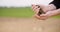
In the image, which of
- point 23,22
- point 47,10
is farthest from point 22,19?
point 47,10

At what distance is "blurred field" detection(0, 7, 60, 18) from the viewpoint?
145 cm

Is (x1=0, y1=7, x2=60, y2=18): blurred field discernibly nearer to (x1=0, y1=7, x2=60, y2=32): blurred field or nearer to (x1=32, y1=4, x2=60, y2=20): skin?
(x1=0, y1=7, x2=60, y2=32): blurred field

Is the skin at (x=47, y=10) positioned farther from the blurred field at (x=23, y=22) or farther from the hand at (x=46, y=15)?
the blurred field at (x=23, y=22)

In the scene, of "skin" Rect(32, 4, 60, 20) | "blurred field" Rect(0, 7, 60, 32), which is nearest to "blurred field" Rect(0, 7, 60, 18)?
"blurred field" Rect(0, 7, 60, 32)

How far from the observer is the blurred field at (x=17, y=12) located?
145cm

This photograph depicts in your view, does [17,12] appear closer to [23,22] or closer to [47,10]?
[23,22]

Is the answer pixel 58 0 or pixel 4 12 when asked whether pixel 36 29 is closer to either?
pixel 4 12

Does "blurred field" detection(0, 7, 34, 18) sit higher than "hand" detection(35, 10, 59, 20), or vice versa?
"blurred field" detection(0, 7, 34, 18)

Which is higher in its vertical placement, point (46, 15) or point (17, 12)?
point (17, 12)

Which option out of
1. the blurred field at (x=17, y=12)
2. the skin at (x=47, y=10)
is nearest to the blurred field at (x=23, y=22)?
the blurred field at (x=17, y=12)

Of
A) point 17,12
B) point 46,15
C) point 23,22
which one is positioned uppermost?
point 17,12

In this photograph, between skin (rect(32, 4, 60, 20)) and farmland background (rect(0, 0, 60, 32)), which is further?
farmland background (rect(0, 0, 60, 32))

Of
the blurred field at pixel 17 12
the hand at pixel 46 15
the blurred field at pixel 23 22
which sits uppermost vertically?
the blurred field at pixel 17 12

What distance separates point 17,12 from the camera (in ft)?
4.86
